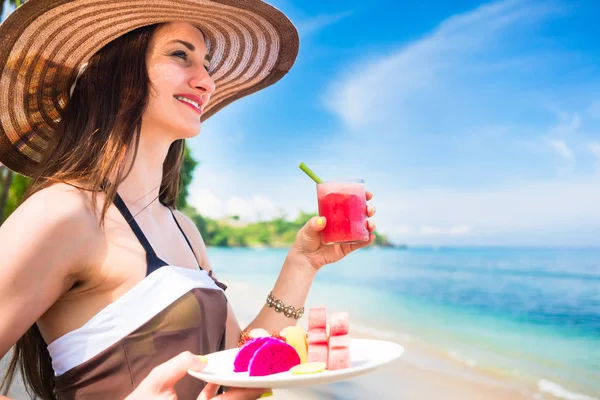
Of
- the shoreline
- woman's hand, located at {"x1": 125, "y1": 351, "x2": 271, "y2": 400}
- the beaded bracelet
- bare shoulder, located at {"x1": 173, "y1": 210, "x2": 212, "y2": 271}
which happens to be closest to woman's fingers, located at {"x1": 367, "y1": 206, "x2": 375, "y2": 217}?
the beaded bracelet

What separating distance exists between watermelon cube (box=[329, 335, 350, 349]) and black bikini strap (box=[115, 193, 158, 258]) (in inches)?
21.6

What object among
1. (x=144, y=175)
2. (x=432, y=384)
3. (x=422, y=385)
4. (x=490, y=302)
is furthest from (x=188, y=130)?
(x=490, y=302)

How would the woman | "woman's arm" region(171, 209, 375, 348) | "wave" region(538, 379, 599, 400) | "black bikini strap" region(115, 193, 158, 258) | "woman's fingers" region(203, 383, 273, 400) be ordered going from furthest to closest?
"wave" region(538, 379, 599, 400)
"woman's arm" region(171, 209, 375, 348)
"black bikini strap" region(115, 193, 158, 258)
the woman
"woman's fingers" region(203, 383, 273, 400)

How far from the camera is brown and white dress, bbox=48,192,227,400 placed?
58.0 inches

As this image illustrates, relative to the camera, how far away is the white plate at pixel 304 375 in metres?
1.11

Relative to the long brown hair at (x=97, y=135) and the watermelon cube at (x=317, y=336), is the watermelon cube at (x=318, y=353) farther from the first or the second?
the long brown hair at (x=97, y=135)

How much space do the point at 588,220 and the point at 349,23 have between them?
73.4ft

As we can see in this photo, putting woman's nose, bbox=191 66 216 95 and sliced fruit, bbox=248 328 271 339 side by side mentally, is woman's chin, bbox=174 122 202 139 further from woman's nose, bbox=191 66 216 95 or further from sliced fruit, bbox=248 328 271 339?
sliced fruit, bbox=248 328 271 339

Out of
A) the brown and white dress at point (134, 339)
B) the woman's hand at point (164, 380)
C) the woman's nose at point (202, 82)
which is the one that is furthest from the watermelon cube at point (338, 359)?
the woman's nose at point (202, 82)

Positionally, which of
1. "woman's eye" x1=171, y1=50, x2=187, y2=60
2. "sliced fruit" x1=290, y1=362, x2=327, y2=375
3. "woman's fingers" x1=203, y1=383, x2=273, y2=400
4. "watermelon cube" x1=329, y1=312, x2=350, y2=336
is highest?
"woman's eye" x1=171, y1=50, x2=187, y2=60

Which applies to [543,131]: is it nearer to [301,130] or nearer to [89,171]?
[301,130]

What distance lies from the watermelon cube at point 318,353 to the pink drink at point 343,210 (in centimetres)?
70

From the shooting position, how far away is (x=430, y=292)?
23.1 metres

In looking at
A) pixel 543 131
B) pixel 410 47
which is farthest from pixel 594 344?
pixel 410 47
